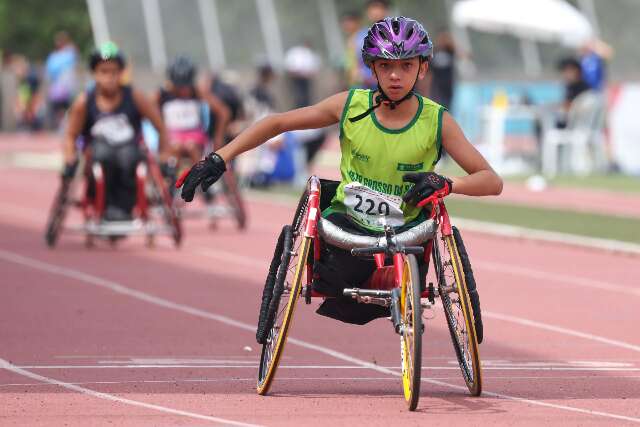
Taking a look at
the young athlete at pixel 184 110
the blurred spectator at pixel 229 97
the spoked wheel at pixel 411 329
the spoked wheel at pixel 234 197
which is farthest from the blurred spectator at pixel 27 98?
the spoked wheel at pixel 411 329

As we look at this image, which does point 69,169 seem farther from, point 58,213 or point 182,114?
point 182,114

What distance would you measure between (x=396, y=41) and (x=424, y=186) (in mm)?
778

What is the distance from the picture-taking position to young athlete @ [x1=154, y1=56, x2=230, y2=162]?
19.4 m

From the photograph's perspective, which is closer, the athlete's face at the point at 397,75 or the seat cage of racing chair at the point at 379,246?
the seat cage of racing chair at the point at 379,246

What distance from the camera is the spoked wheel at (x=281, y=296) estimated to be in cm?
830

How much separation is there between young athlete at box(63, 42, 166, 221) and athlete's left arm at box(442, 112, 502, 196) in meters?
8.20

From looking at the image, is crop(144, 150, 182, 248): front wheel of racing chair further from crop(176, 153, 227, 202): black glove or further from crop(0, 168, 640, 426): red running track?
crop(176, 153, 227, 202): black glove

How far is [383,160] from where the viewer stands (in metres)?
8.62

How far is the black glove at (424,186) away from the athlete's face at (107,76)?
336 inches

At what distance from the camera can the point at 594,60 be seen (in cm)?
2948

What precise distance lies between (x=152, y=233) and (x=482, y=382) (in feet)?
26.8

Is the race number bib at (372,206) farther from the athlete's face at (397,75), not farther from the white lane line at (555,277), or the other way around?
the white lane line at (555,277)

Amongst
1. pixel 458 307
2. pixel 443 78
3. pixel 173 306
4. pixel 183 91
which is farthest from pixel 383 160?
pixel 443 78

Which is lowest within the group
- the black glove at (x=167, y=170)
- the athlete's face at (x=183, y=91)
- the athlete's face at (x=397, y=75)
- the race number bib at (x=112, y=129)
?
the black glove at (x=167, y=170)
